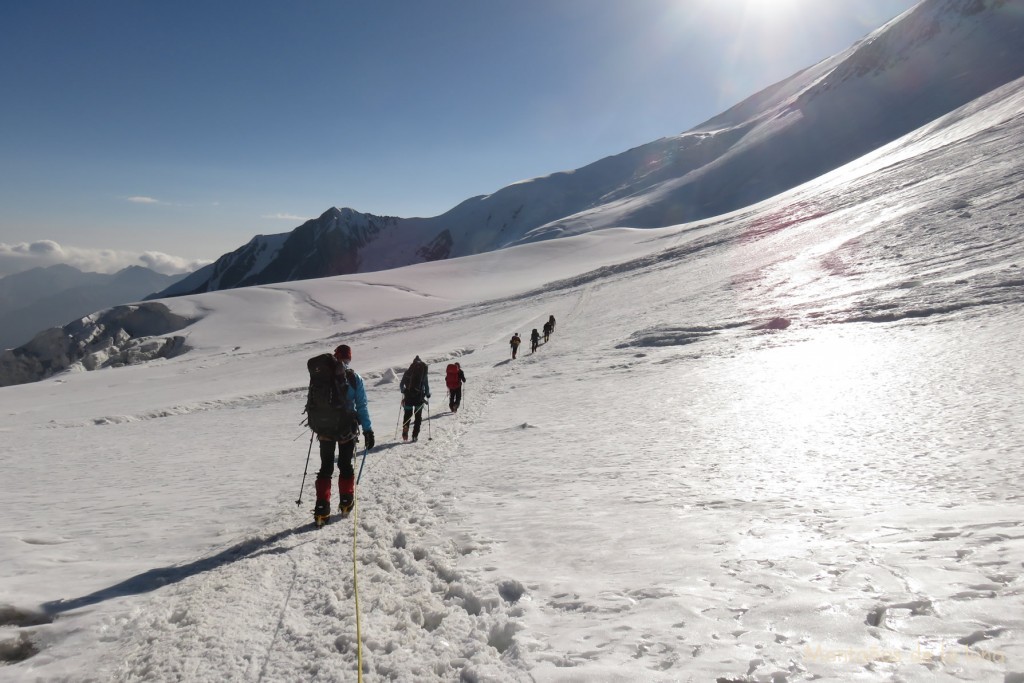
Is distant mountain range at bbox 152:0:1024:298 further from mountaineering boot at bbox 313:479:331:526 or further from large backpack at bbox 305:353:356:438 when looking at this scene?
mountaineering boot at bbox 313:479:331:526

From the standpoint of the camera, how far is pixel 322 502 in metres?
6.40

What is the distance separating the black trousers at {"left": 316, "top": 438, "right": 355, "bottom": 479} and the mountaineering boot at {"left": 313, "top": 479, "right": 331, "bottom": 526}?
8cm

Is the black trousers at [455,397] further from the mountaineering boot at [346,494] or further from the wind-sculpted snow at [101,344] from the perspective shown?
the wind-sculpted snow at [101,344]

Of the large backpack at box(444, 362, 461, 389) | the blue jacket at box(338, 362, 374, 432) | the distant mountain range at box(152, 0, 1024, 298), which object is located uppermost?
the distant mountain range at box(152, 0, 1024, 298)

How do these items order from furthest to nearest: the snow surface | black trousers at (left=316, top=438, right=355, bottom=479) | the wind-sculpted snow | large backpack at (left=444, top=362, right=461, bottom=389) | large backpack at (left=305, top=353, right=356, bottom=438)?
the wind-sculpted snow < large backpack at (left=444, top=362, right=461, bottom=389) < black trousers at (left=316, top=438, right=355, bottom=479) < large backpack at (left=305, top=353, right=356, bottom=438) < the snow surface

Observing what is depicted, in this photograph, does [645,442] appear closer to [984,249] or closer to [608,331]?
[608,331]

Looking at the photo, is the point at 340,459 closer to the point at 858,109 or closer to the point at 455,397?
the point at 455,397

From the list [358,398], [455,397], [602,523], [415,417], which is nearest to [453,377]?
[455,397]

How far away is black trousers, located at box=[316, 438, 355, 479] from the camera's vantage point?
6.42 metres

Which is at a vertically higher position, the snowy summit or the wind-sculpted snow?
the wind-sculpted snow

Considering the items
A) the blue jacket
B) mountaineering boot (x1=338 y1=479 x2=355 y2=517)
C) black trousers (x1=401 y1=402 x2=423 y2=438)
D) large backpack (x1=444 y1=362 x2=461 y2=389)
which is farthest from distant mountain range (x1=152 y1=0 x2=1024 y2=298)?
mountaineering boot (x1=338 y1=479 x2=355 y2=517)

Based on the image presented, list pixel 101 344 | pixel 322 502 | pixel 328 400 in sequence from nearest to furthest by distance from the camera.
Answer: pixel 328 400 → pixel 322 502 → pixel 101 344

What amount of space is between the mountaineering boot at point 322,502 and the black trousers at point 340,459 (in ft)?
0.26

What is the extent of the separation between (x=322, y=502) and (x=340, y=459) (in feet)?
1.72
